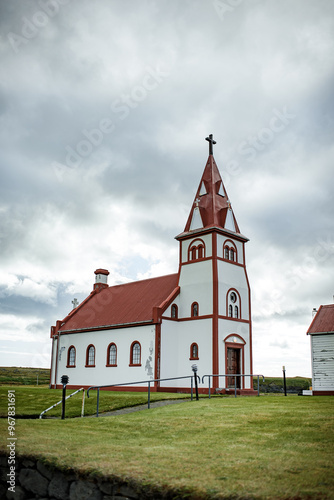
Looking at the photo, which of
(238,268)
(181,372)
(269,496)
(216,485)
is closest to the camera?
(269,496)

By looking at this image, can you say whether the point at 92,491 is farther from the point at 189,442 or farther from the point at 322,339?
the point at 322,339

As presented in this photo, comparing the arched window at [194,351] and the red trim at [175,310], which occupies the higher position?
the red trim at [175,310]

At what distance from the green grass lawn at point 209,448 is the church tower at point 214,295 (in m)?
15.3

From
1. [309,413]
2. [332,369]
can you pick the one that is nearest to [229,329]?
[332,369]

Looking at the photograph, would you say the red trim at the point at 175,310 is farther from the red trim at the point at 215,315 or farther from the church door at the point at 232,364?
the church door at the point at 232,364

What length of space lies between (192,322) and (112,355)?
24.5ft

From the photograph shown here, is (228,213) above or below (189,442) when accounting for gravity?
above

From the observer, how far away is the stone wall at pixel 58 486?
24.3ft

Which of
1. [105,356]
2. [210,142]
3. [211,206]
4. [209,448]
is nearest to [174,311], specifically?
[105,356]

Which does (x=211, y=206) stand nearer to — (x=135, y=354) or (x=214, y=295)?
(x=214, y=295)

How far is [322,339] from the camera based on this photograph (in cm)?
3044

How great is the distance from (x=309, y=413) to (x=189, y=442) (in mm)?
5055

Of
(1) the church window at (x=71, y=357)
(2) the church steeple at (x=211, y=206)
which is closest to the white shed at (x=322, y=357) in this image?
(2) the church steeple at (x=211, y=206)

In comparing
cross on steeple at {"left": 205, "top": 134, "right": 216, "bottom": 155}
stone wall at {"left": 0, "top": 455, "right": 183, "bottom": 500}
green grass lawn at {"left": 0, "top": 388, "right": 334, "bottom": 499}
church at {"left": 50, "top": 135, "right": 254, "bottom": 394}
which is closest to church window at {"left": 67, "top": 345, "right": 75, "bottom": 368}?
church at {"left": 50, "top": 135, "right": 254, "bottom": 394}
